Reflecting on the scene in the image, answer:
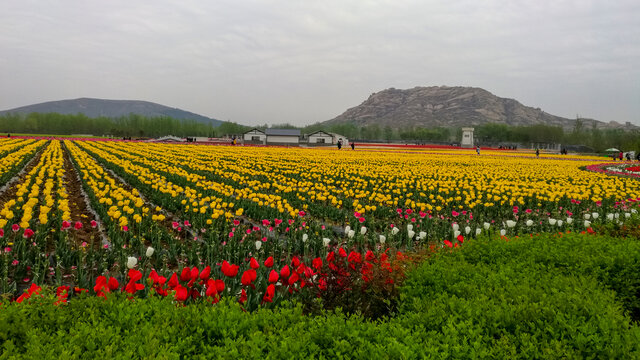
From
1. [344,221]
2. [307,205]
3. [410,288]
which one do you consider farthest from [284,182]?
[410,288]

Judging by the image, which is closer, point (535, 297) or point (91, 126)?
point (535, 297)

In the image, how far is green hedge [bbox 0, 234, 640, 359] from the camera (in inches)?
101

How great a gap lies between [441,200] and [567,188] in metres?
6.36

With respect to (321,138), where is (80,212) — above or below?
below

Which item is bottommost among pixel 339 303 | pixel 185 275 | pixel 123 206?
pixel 339 303

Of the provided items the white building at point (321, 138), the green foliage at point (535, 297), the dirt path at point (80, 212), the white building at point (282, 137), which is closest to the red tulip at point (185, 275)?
the green foliage at point (535, 297)

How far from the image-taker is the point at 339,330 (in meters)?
2.85

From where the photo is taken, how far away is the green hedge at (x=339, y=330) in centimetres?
256

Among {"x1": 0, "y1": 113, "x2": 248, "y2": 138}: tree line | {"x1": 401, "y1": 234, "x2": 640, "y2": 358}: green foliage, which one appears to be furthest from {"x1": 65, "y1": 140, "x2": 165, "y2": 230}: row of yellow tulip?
{"x1": 0, "y1": 113, "x2": 248, "y2": 138}: tree line

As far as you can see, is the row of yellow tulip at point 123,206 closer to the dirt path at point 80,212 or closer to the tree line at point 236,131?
the dirt path at point 80,212

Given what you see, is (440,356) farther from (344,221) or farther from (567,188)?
(567,188)

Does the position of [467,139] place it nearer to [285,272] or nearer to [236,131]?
[285,272]

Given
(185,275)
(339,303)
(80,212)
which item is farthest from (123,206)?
(339,303)

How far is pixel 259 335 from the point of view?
270 centimetres
